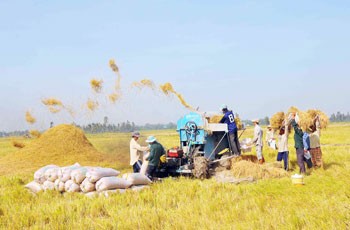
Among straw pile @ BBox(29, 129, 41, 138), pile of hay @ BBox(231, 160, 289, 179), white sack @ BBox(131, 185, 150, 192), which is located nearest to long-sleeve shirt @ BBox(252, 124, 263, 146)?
pile of hay @ BBox(231, 160, 289, 179)

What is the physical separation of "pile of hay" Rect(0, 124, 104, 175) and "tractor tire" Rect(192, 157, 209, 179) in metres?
7.14

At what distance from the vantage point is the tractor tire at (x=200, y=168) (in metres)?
9.66

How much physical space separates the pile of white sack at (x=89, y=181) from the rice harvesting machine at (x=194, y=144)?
1.48 meters

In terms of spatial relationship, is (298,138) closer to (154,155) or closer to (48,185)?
(154,155)

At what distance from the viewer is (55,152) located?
16.6m

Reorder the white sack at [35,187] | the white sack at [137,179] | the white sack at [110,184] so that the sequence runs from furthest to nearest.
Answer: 1. the white sack at [35,187]
2. the white sack at [137,179]
3. the white sack at [110,184]

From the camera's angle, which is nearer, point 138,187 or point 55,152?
point 138,187

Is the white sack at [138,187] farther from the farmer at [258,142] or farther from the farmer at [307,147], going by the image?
the farmer at [307,147]

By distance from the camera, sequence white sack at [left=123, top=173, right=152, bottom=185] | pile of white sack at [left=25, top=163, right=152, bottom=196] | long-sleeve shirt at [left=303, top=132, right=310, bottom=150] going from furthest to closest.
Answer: long-sleeve shirt at [left=303, top=132, right=310, bottom=150] → white sack at [left=123, top=173, right=152, bottom=185] → pile of white sack at [left=25, top=163, right=152, bottom=196]

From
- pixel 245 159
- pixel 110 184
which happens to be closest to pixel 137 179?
pixel 110 184

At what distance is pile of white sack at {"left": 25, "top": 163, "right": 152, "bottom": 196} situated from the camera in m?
Result: 8.14

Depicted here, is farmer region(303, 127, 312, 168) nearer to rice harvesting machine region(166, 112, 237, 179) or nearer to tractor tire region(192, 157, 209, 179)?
rice harvesting machine region(166, 112, 237, 179)

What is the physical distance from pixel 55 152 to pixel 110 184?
9288 millimetres

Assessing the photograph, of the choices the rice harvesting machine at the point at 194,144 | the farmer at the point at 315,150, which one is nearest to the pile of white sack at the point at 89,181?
the rice harvesting machine at the point at 194,144
